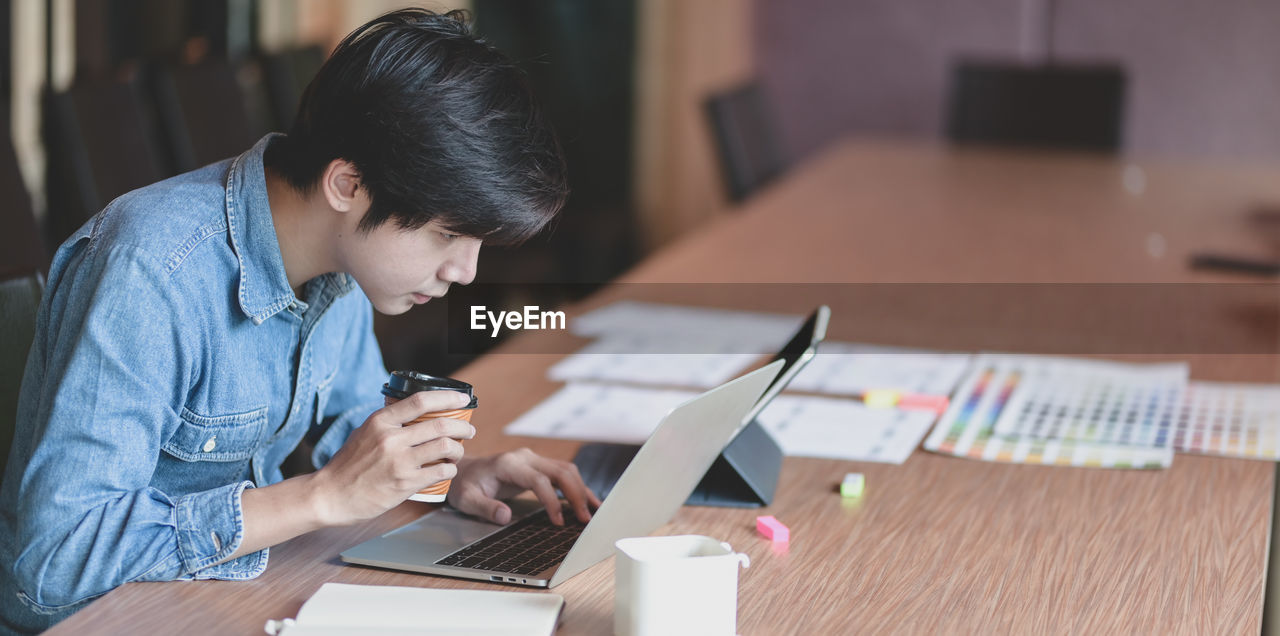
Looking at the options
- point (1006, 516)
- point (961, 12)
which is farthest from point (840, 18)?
point (1006, 516)

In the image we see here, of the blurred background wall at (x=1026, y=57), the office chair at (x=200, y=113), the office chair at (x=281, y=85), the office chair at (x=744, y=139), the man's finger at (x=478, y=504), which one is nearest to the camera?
the man's finger at (x=478, y=504)

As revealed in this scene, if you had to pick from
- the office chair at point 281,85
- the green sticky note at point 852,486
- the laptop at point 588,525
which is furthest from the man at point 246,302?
the office chair at point 281,85

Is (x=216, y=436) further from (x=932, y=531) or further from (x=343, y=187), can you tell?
(x=932, y=531)

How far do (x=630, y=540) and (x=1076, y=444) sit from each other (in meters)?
0.82

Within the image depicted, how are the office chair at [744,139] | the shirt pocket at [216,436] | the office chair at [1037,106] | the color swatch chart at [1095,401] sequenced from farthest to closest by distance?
the office chair at [1037,106]
the office chair at [744,139]
the color swatch chart at [1095,401]
the shirt pocket at [216,436]

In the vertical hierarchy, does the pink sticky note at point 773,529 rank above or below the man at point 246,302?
below

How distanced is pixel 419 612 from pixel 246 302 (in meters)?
0.35

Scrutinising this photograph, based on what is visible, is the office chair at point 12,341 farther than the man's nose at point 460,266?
Yes

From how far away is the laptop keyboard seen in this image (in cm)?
130

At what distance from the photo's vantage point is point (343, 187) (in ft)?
4.10

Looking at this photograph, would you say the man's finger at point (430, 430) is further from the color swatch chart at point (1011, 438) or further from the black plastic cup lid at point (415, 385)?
the color swatch chart at point (1011, 438)

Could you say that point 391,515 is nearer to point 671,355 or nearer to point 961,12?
point 671,355

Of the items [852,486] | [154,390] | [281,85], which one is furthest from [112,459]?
[281,85]

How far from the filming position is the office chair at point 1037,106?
4.37 m
